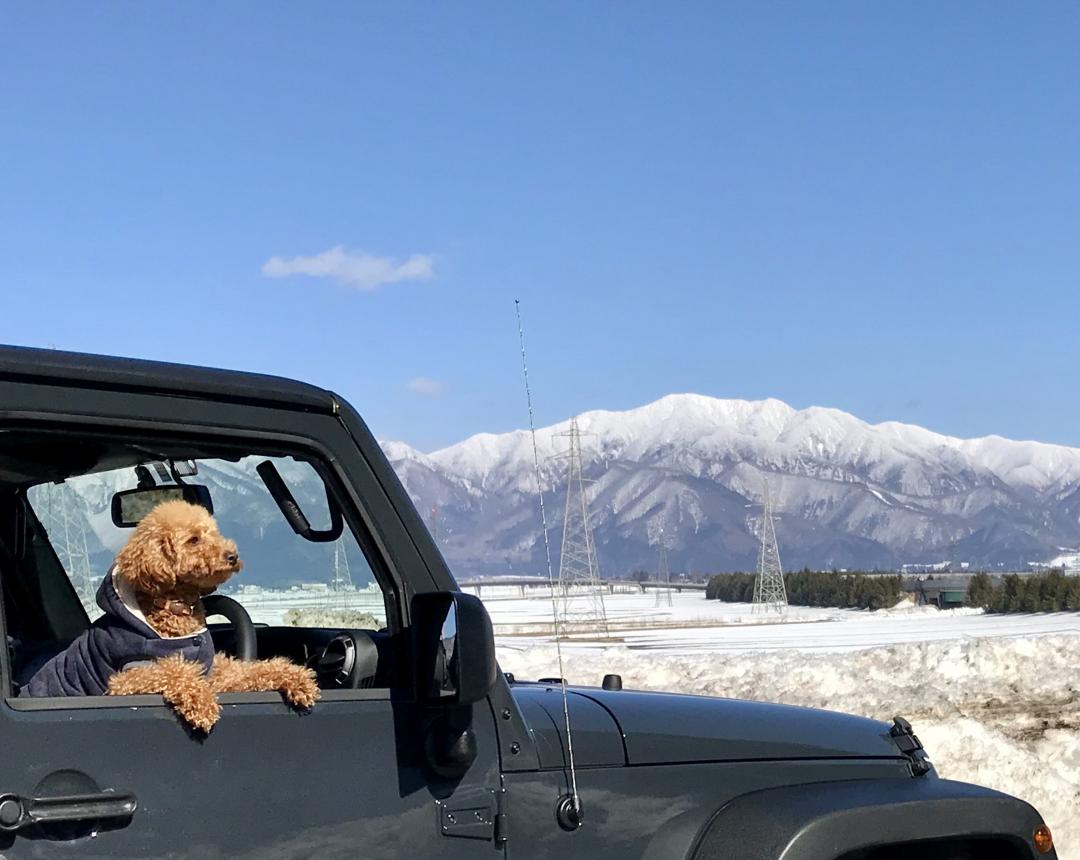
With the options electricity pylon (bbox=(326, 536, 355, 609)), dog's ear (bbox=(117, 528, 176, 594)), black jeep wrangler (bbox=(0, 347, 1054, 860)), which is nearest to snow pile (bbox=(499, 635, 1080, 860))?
black jeep wrangler (bbox=(0, 347, 1054, 860))

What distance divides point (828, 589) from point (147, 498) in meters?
71.3

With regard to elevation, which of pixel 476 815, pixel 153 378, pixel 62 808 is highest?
pixel 153 378

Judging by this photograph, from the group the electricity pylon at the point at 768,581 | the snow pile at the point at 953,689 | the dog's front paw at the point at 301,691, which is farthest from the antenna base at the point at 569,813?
the electricity pylon at the point at 768,581

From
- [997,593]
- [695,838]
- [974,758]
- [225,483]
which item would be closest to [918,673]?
[974,758]

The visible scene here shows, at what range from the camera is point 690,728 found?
3.20 meters

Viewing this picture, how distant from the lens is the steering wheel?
282 cm

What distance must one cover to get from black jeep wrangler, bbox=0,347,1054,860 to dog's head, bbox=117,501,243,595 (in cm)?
15

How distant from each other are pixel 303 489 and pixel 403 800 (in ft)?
2.07

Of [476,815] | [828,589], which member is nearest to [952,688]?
[476,815]

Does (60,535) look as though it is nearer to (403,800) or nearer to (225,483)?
(225,483)

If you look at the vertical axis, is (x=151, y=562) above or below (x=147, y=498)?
below

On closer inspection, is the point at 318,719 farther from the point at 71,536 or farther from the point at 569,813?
the point at 71,536

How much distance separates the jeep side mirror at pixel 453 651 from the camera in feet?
8.30

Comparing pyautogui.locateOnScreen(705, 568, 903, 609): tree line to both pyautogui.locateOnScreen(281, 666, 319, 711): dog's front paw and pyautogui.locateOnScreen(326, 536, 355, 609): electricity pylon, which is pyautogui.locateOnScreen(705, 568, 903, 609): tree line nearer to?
pyautogui.locateOnScreen(326, 536, 355, 609): electricity pylon
